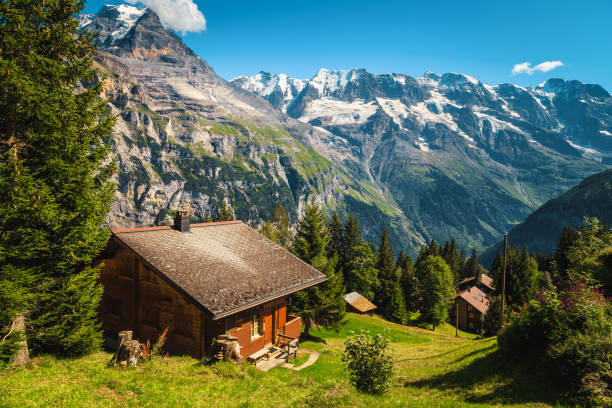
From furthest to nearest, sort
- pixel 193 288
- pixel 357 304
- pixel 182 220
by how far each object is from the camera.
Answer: pixel 357 304, pixel 182 220, pixel 193 288

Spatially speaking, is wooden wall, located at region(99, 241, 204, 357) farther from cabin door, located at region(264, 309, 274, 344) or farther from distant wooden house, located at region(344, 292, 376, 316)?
distant wooden house, located at region(344, 292, 376, 316)

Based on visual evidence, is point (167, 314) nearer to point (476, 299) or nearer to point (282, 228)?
point (282, 228)

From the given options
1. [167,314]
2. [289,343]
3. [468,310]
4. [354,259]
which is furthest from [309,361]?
[468,310]

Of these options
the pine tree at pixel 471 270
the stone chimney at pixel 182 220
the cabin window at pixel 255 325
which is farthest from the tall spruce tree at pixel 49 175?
the pine tree at pixel 471 270

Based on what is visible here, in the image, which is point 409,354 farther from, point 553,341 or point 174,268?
point 174,268

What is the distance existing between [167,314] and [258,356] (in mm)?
6053

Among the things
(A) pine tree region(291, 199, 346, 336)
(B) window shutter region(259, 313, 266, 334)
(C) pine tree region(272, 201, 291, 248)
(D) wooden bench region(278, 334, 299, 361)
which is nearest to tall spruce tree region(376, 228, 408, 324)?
(C) pine tree region(272, 201, 291, 248)

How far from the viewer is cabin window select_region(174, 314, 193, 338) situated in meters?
18.1

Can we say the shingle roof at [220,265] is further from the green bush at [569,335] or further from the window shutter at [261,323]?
the green bush at [569,335]

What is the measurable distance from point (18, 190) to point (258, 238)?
17390 mm

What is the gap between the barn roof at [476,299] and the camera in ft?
249

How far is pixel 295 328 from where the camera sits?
80.6 ft

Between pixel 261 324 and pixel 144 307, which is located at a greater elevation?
pixel 144 307

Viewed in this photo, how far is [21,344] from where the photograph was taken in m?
12.2
